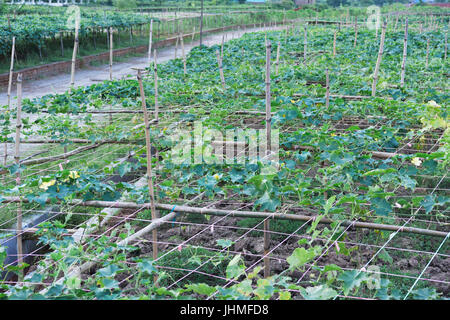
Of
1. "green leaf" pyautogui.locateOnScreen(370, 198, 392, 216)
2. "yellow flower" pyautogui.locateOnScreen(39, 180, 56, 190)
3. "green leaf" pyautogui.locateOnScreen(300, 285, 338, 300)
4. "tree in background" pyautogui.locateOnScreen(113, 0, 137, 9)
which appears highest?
"tree in background" pyautogui.locateOnScreen(113, 0, 137, 9)

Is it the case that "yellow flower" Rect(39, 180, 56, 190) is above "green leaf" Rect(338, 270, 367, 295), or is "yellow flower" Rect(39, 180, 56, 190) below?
above

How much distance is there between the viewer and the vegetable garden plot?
105 inches

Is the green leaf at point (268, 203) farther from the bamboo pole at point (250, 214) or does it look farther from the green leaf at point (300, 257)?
the green leaf at point (300, 257)

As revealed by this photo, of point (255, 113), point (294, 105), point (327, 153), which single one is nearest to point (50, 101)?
point (255, 113)

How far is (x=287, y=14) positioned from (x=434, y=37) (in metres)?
17.2

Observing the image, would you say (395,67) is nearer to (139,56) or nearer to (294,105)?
(294,105)

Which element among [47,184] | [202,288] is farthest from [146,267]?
[47,184]

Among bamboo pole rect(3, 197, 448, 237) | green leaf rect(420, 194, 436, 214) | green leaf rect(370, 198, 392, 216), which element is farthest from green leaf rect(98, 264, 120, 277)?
green leaf rect(420, 194, 436, 214)

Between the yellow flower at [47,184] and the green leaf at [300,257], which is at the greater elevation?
the yellow flower at [47,184]

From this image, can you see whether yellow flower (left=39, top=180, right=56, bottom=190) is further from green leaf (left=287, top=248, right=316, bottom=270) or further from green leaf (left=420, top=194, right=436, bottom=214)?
green leaf (left=420, top=194, right=436, bottom=214)

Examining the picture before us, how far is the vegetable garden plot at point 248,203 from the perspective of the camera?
2.68 meters

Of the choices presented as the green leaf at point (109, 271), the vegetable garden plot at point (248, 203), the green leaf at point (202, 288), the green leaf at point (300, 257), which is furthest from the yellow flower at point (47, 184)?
the green leaf at point (300, 257)

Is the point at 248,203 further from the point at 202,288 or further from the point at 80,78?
the point at 80,78
